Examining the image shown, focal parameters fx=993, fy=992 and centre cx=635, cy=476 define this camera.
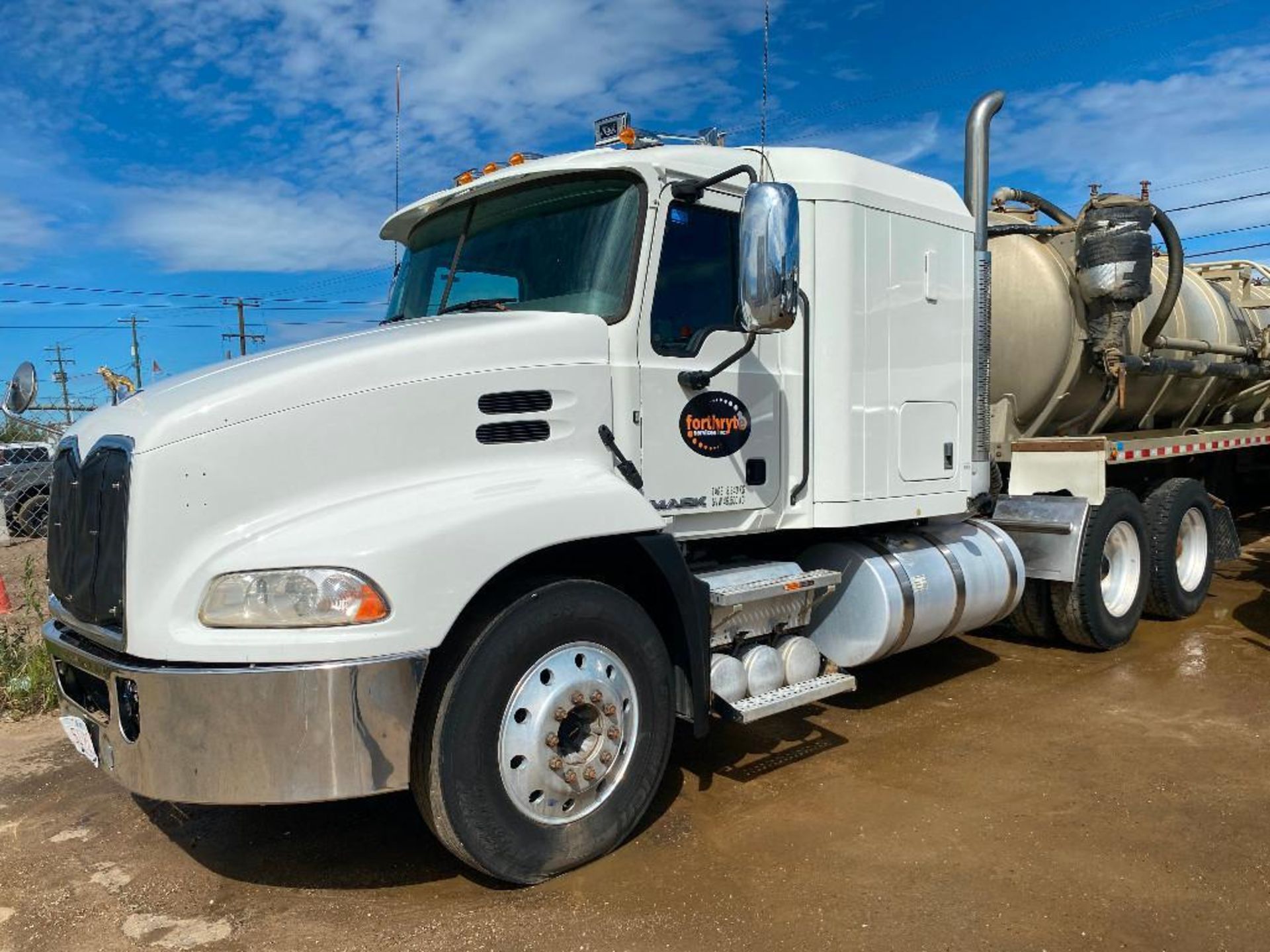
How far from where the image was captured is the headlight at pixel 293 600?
9.98 feet

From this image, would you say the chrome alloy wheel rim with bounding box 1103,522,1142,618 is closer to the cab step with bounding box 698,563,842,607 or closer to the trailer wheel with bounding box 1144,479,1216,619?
the trailer wheel with bounding box 1144,479,1216,619

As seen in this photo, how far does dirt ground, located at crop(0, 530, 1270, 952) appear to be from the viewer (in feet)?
10.7

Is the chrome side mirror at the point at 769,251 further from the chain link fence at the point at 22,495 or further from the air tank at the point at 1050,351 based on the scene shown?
the chain link fence at the point at 22,495

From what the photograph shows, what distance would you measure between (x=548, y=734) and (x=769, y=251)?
6.37 feet

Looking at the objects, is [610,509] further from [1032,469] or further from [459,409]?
[1032,469]

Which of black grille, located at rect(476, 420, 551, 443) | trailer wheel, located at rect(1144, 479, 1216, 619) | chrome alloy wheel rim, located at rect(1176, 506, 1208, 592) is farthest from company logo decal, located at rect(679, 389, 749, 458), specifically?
chrome alloy wheel rim, located at rect(1176, 506, 1208, 592)

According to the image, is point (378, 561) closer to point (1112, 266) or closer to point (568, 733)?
point (568, 733)

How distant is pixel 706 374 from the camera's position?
4176mm

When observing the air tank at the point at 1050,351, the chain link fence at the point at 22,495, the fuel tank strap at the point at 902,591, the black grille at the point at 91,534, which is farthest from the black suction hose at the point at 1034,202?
the chain link fence at the point at 22,495

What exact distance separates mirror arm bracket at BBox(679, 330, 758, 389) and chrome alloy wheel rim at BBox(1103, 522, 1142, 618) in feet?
13.7

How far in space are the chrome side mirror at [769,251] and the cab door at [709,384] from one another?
43cm

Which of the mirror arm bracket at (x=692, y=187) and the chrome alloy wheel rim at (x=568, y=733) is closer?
the chrome alloy wheel rim at (x=568, y=733)

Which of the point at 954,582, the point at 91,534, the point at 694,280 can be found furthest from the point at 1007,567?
the point at 91,534

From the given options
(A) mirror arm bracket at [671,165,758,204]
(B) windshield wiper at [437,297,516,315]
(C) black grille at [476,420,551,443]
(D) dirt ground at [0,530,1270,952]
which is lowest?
(D) dirt ground at [0,530,1270,952]
